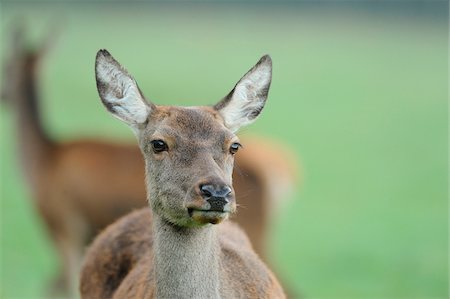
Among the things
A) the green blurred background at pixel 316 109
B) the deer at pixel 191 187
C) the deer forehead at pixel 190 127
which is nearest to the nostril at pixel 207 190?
the deer at pixel 191 187

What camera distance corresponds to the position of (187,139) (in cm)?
573

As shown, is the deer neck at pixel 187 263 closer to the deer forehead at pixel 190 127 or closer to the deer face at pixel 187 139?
the deer face at pixel 187 139

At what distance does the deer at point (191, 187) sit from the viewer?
551 centimetres

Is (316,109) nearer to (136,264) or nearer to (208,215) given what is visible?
(136,264)

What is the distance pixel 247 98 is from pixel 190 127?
57 centimetres

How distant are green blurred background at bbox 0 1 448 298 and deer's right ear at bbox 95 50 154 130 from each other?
18.5 ft

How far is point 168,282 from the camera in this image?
5.74 metres

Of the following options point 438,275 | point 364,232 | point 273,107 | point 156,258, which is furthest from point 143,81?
point 156,258

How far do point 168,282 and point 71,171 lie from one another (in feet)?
18.2

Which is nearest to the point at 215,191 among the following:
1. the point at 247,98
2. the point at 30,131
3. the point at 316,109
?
the point at 247,98

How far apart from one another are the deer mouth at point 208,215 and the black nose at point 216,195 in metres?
0.03

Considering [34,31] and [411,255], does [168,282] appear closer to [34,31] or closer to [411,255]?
[411,255]

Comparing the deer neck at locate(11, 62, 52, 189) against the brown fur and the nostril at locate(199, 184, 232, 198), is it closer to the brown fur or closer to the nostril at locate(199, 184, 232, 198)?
the brown fur

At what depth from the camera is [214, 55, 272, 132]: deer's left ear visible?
615 cm
